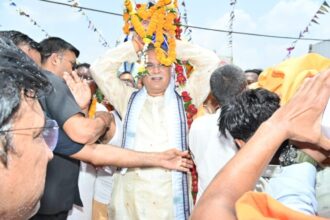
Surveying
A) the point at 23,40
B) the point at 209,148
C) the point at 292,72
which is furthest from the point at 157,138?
the point at 292,72

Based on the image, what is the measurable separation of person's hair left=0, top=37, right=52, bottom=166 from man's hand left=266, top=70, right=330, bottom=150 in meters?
0.66

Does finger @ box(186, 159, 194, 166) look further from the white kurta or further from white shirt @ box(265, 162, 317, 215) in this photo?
white shirt @ box(265, 162, 317, 215)

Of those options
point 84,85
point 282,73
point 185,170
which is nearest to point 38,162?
point 282,73

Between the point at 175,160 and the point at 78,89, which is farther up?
the point at 78,89

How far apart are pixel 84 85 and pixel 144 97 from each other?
73 cm

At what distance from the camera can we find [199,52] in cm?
376

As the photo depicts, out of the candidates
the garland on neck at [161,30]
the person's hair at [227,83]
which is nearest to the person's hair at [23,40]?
the garland on neck at [161,30]

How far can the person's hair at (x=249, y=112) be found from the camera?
179cm

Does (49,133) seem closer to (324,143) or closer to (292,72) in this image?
(324,143)

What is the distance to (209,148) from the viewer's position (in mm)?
3062

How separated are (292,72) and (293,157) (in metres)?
0.49

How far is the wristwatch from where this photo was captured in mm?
1330

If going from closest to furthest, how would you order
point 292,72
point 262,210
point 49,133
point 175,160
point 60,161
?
point 262,210 < point 49,133 < point 292,72 < point 60,161 < point 175,160

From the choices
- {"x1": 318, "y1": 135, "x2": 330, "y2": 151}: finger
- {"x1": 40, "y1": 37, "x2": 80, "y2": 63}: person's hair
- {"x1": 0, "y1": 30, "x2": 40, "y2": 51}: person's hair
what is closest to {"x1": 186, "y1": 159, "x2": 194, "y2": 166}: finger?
{"x1": 40, "y1": 37, "x2": 80, "y2": 63}: person's hair
